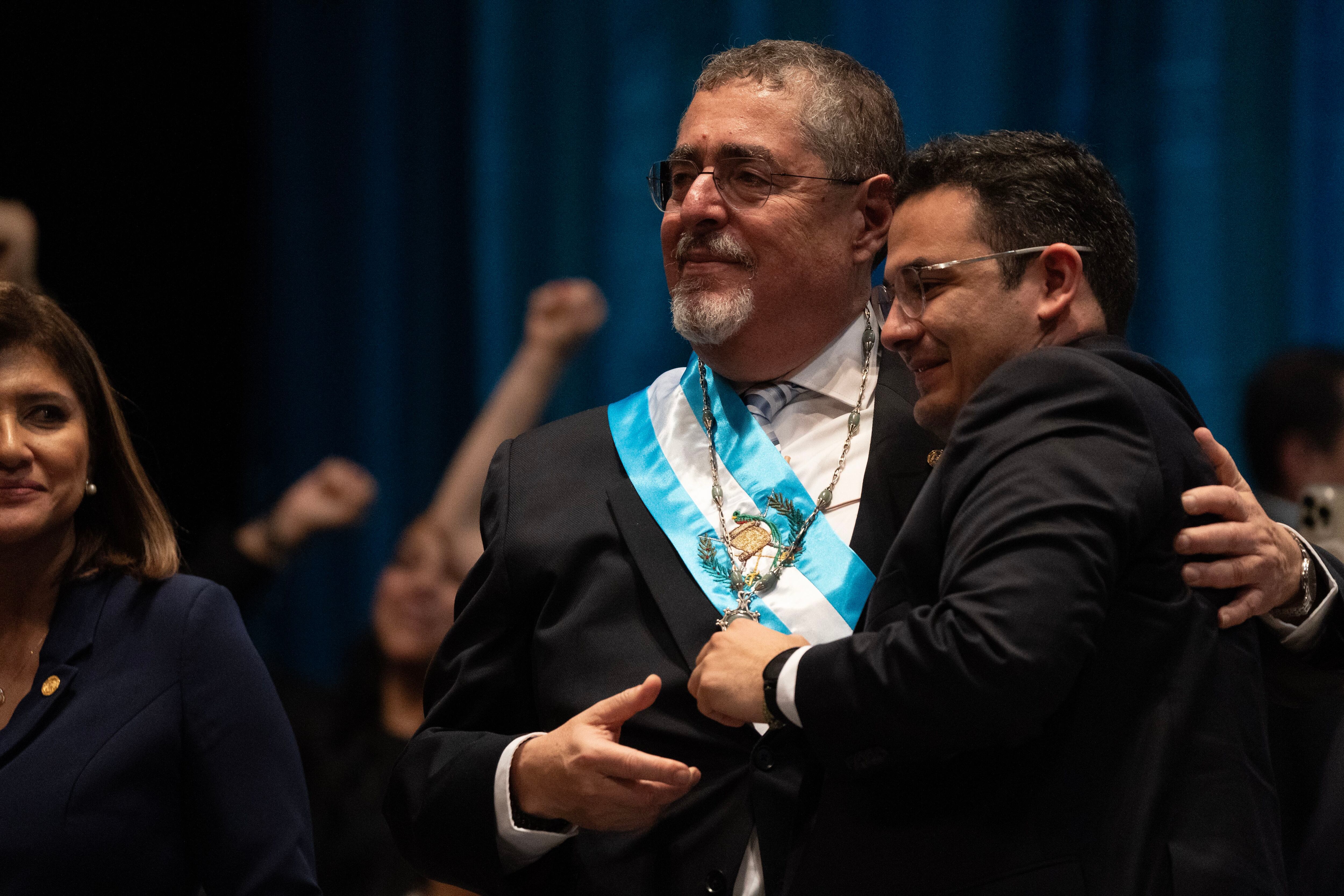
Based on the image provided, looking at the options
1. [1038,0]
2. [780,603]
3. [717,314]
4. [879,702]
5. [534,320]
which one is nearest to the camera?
[879,702]

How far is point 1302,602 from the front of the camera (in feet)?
5.85

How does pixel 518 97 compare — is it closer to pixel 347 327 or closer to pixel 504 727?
pixel 347 327

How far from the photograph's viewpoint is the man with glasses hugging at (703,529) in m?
1.83

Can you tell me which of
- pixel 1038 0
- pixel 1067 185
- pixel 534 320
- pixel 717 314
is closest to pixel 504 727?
pixel 717 314

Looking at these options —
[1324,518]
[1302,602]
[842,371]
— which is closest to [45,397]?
[842,371]

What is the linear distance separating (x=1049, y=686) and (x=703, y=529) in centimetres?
71

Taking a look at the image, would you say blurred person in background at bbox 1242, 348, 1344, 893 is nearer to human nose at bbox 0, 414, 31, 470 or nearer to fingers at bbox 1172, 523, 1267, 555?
fingers at bbox 1172, 523, 1267, 555

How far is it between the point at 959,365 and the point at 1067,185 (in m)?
0.24

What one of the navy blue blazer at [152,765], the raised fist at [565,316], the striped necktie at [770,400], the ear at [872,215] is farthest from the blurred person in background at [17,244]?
the ear at [872,215]

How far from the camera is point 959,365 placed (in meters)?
1.70

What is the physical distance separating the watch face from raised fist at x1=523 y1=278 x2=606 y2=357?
1.88 metres

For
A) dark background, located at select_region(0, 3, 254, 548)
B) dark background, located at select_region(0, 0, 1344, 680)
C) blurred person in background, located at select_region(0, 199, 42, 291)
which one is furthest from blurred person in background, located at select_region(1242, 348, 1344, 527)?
blurred person in background, located at select_region(0, 199, 42, 291)

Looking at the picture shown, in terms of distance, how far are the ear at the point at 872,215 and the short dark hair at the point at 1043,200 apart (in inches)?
14.7

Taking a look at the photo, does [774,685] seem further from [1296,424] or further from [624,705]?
[1296,424]
